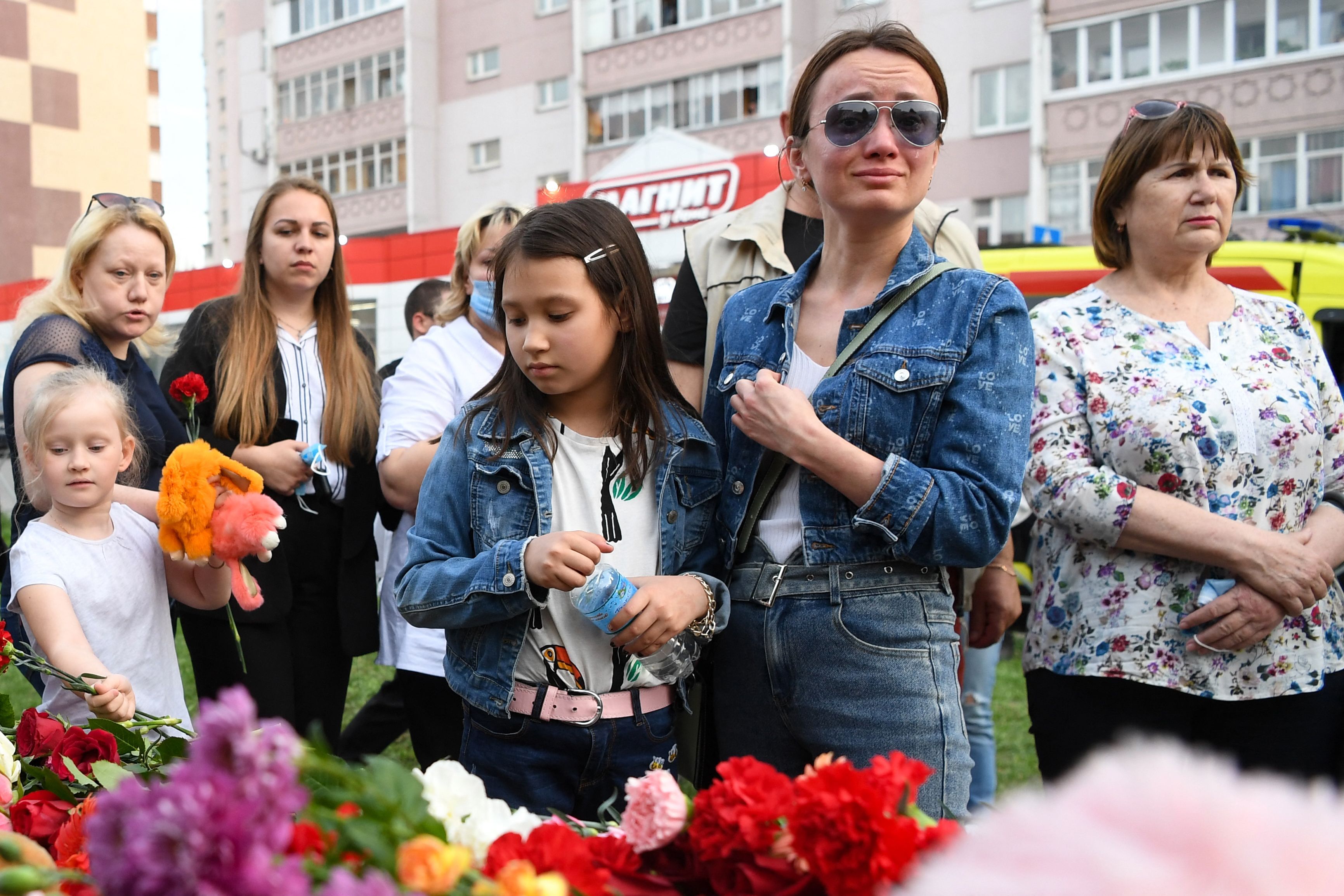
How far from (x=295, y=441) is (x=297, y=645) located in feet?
1.81

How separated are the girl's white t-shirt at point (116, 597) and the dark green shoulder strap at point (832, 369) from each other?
132 centimetres

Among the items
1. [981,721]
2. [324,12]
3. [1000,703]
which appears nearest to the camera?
[981,721]

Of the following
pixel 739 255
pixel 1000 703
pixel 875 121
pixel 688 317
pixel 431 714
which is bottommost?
pixel 1000 703

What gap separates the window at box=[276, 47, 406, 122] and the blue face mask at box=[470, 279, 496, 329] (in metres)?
29.6

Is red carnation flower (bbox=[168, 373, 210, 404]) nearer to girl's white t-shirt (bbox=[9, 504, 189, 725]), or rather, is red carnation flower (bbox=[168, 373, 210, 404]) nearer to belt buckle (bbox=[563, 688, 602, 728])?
girl's white t-shirt (bbox=[9, 504, 189, 725])

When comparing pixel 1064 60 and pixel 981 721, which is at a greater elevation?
pixel 1064 60

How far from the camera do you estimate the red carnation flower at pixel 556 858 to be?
0.90 m

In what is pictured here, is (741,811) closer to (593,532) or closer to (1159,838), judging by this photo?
(1159,838)

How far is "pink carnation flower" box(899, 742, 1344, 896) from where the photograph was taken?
17.5 inches

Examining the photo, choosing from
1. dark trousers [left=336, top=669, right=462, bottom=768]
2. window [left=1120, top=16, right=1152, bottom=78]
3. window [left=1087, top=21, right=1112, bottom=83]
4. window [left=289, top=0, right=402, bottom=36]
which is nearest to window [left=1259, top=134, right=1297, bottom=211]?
window [left=1120, top=16, right=1152, bottom=78]

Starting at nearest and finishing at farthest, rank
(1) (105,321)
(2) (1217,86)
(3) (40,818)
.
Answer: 1. (3) (40,818)
2. (1) (105,321)
3. (2) (1217,86)

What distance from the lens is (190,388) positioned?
2738 mm

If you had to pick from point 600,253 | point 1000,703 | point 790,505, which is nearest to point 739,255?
point 600,253

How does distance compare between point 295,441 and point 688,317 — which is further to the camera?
point 295,441
